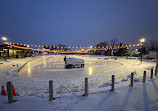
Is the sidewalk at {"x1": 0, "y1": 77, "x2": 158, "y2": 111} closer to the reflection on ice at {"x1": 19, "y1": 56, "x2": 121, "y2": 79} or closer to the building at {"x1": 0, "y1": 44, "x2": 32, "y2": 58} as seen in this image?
the reflection on ice at {"x1": 19, "y1": 56, "x2": 121, "y2": 79}

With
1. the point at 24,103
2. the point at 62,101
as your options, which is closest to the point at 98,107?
the point at 62,101

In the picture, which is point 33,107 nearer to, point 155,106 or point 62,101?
point 62,101

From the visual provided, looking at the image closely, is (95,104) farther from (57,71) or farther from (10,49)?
(10,49)

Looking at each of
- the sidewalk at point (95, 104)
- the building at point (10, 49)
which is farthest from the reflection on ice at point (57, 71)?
the building at point (10, 49)

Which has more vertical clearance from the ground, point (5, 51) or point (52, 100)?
point (5, 51)

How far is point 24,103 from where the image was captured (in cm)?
377

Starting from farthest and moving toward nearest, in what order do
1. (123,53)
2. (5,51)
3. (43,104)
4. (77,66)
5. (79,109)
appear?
(123,53), (5,51), (77,66), (43,104), (79,109)

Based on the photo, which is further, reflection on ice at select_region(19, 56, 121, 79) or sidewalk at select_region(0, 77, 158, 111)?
reflection on ice at select_region(19, 56, 121, 79)

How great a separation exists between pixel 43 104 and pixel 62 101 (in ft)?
2.76

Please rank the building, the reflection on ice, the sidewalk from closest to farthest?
the sidewalk
the reflection on ice
the building

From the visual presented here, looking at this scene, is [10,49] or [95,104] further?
[10,49]

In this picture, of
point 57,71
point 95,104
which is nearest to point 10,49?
point 57,71

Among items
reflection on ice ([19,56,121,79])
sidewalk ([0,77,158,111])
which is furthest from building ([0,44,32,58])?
sidewalk ([0,77,158,111])

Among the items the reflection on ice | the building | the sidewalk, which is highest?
the building
